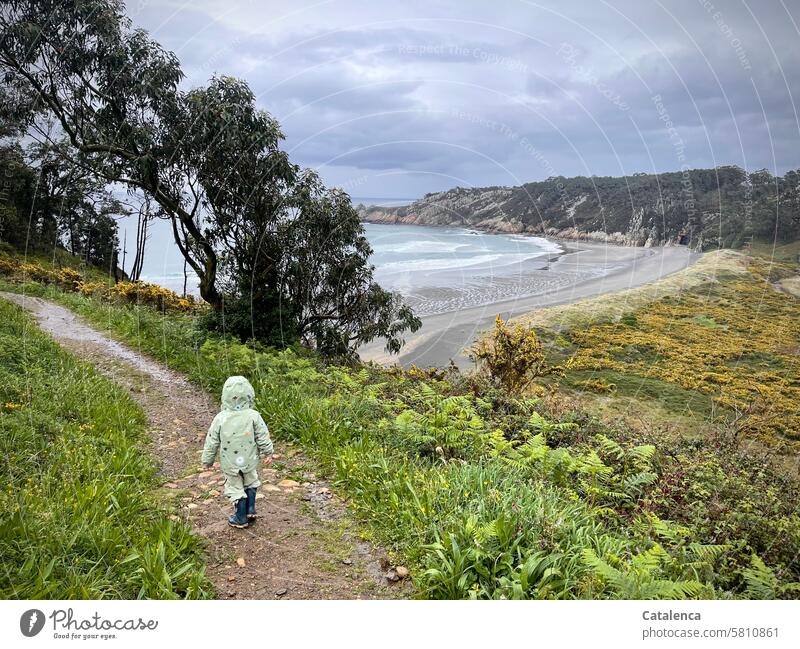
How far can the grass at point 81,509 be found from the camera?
11.0ft

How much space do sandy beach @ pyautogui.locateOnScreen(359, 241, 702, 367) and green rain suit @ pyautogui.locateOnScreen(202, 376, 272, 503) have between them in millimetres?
Answer: 14821

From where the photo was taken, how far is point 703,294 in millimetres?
25062

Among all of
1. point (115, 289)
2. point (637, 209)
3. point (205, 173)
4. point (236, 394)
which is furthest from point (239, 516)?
point (637, 209)

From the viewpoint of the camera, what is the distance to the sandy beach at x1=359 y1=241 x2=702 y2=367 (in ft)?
69.4

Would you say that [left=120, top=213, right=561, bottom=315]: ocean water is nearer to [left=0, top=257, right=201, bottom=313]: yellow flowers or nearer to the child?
[left=0, top=257, right=201, bottom=313]: yellow flowers

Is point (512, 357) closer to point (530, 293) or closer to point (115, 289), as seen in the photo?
point (115, 289)

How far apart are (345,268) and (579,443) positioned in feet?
24.6

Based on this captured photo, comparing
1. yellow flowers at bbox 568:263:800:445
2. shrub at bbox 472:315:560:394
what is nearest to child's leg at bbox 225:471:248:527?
shrub at bbox 472:315:560:394

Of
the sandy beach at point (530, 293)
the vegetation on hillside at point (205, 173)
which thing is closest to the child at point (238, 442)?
the vegetation on hillside at point (205, 173)

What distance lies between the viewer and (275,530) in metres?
4.37

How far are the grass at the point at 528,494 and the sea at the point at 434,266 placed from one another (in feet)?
31.7

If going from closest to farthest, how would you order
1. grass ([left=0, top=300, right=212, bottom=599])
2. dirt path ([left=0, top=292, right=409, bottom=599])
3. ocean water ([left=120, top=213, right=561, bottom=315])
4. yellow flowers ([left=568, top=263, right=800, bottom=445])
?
grass ([left=0, top=300, right=212, bottom=599])
dirt path ([left=0, top=292, right=409, bottom=599])
yellow flowers ([left=568, top=263, right=800, bottom=445])
ocean water ([left=120, top=213, right=561, bottom=315])
